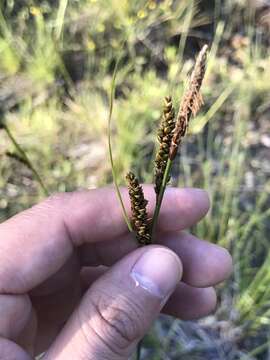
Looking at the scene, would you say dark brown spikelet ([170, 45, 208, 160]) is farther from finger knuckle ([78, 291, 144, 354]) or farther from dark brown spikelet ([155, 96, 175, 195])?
finger knuckle ([78, 291, 144, 354])

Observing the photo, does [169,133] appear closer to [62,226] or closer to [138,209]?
[138,209]

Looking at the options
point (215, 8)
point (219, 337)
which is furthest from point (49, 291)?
point (215, 8)

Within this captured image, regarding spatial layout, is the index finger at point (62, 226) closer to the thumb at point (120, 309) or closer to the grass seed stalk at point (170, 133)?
the thumb at point (120, 309)

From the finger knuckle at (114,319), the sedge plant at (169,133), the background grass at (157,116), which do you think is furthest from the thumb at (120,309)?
the background grass at (157,116)

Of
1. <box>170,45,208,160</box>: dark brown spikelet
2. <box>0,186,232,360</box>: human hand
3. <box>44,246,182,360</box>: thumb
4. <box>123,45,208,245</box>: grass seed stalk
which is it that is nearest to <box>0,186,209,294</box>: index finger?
<box>0,186,232,360</box>: human hand

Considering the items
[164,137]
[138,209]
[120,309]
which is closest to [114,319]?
[120,309]
